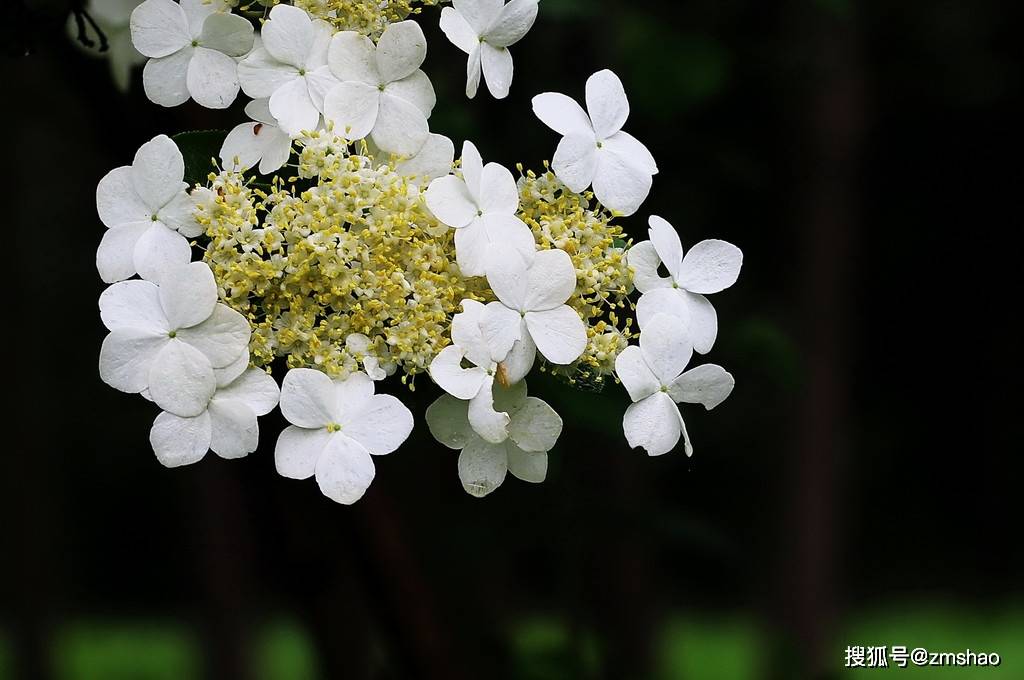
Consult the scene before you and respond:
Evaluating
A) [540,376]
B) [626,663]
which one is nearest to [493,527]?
[626,663]

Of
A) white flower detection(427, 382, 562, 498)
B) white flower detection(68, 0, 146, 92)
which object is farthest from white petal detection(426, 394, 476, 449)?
white flower detection(68, 0, 146, 92)

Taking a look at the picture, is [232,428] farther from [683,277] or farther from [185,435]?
[683,277]

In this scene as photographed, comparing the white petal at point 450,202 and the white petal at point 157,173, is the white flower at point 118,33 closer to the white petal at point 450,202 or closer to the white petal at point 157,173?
the white petal at point 157,173

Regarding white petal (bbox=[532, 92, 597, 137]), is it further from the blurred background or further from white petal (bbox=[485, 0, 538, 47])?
the blurred background

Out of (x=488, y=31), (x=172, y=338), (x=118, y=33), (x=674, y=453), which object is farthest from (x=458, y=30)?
(x=674, y=453)

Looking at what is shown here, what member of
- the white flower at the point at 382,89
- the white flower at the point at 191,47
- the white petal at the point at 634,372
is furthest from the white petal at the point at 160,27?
the white petal at the point at 634,372

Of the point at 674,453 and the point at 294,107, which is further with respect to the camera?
the point at 674,453
